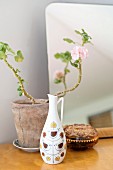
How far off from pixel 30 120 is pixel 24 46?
1.26 ft

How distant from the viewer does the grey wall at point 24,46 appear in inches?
45.8

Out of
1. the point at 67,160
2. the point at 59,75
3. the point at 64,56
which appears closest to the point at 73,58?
the point at 64,56

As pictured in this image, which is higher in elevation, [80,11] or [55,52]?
[80,11]

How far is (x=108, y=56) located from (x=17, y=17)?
501 mm

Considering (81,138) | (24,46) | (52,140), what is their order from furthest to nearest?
(24,46)
(81,138)
(52,140)

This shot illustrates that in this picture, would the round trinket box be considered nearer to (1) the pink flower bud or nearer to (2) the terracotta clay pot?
(2) the terracotta clay pot

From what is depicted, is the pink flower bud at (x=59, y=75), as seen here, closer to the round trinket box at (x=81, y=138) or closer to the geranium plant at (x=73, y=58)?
the geranium plant at (x=73, y=58)

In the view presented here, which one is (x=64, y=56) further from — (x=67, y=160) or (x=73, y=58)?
(x=67, y=160)

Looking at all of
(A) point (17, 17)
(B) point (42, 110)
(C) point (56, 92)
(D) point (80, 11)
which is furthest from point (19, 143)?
→ (D) point (80, 11)

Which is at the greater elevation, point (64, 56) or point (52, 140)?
point (64, 56)

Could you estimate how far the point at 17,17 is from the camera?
1.18 metres

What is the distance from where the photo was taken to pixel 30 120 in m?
1.00

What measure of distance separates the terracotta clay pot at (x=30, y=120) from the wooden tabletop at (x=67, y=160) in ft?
0.19

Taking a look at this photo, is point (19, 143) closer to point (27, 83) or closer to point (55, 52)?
point (27, 83)
